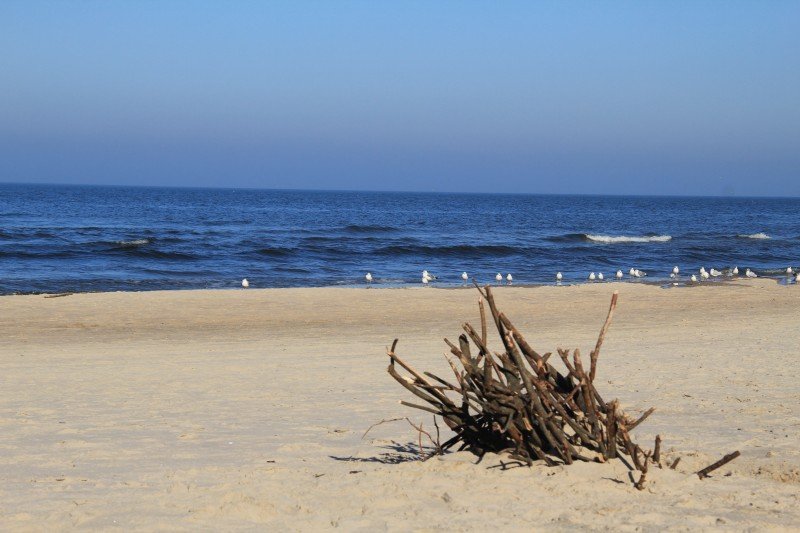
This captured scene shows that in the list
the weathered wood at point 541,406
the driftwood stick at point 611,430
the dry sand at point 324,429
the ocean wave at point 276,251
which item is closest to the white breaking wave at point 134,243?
the ocean wave at point 276,251

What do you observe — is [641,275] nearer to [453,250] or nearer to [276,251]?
[453,250]

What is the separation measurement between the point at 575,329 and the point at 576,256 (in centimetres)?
1987

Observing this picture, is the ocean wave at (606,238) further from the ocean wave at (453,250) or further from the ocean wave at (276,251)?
the ocean wave at (276,251)

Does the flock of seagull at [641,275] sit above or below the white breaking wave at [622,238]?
below

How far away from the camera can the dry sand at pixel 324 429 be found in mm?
4102

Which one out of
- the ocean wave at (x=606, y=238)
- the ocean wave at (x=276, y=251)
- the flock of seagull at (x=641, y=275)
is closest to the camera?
the flock of seagull at (x=641, y=275)

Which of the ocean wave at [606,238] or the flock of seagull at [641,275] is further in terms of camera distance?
the ocean wave at [606,238]

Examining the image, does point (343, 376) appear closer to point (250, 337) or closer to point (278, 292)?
point (250, 337)

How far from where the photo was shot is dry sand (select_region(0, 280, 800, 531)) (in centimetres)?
410

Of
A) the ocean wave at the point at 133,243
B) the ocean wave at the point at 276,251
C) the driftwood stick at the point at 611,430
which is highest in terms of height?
the driftwood stick at the point at 611,430

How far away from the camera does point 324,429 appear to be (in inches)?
242

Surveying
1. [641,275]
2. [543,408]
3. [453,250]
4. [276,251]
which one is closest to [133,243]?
[276,251]

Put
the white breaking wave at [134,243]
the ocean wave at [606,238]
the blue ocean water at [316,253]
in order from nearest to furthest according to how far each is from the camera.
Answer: the blue ocean water at [316,253] < the white breaking wave at [134,243] < the ocean wave at [606,238]

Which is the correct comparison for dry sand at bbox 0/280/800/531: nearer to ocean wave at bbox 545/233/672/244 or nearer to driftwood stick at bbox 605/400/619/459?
driftwood stick at bbox 605/400/619/459
